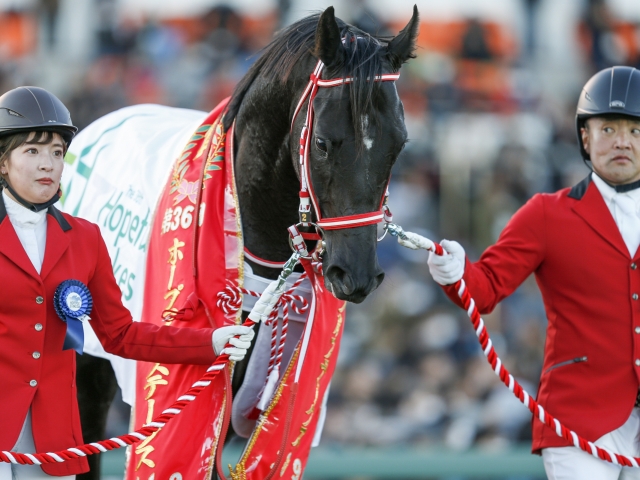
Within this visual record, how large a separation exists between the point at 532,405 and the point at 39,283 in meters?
1.86

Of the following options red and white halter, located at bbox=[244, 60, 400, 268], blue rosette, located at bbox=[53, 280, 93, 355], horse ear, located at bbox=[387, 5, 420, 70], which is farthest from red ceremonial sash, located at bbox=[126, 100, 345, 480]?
horse ear, located at bbox=[387, 5, 420, 70]

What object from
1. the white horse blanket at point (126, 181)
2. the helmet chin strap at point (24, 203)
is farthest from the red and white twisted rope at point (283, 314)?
the helmet chin strap at point (24, 203)

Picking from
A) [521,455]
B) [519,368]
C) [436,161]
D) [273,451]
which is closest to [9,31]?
[436,161]

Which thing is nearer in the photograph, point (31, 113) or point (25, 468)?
point (25, 468)

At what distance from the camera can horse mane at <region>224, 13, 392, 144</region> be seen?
3.18m

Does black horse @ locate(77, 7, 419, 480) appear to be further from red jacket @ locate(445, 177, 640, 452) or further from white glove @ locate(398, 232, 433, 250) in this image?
red jacket @ locate(445, 177, 640, 452)

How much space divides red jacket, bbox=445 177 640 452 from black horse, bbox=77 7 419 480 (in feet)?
2.44

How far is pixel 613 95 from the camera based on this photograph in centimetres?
373

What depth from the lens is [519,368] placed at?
7.52 meters

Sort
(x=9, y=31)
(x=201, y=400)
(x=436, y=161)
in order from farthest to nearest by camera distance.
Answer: (x=9, y=31) < (x=436, y=161) < (x=201, y=400)

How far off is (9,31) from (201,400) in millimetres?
8653

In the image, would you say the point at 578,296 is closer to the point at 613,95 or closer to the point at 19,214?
the point at 613,95

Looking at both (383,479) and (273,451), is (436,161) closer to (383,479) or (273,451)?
(383,479)

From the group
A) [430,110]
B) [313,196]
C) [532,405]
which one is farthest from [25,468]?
[430,110]
